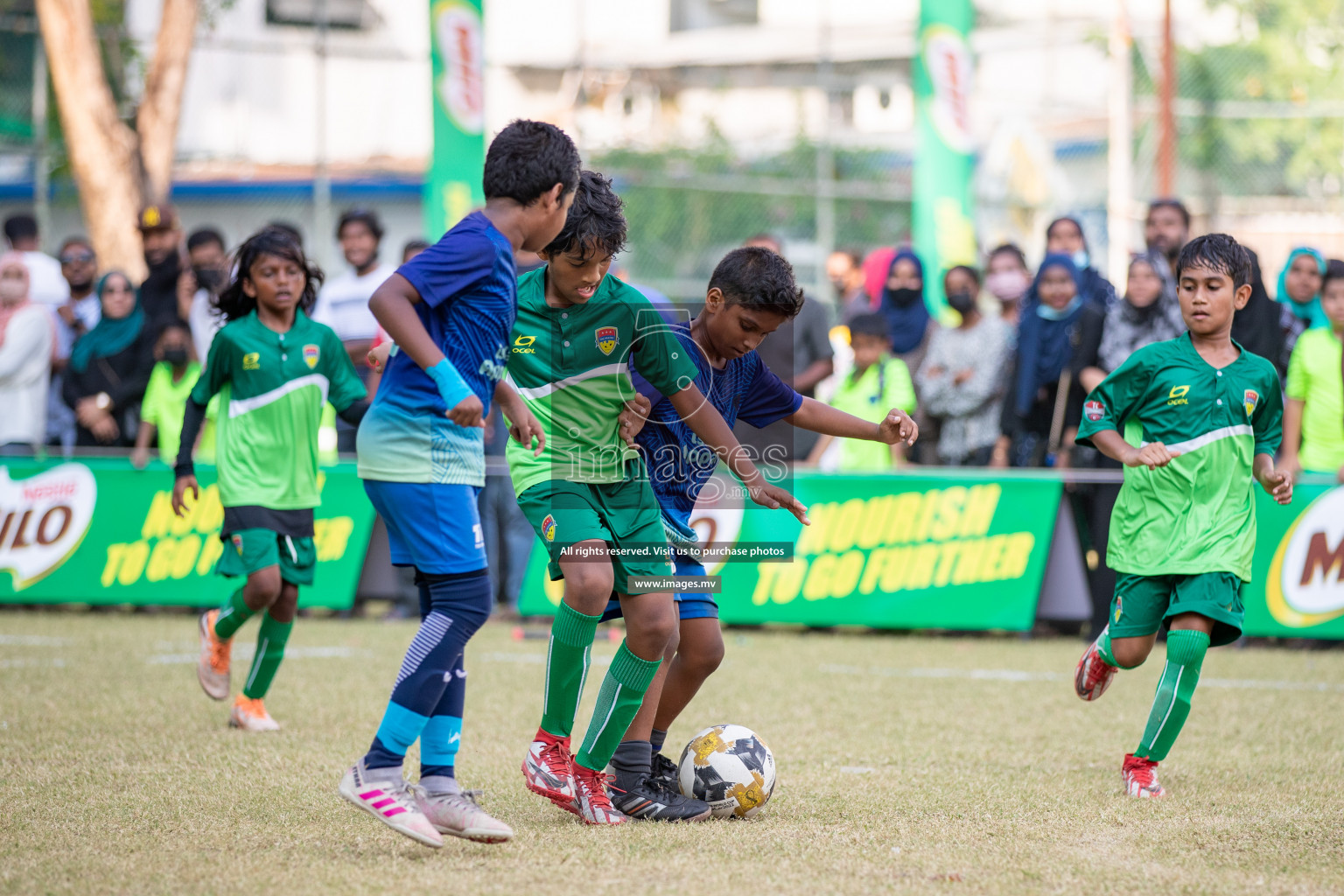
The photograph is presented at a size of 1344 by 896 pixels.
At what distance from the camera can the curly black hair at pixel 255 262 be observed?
634 centimetres

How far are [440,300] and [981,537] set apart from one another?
6328mm

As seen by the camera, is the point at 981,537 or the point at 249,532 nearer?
the point at 249,532

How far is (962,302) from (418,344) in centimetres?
735

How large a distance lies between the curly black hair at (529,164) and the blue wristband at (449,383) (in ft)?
1.96

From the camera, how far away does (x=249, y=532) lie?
6.26 metres

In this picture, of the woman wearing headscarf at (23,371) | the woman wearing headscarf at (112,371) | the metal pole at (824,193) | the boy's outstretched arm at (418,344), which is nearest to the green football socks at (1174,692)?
the boy's outstretched arm at (418,344)

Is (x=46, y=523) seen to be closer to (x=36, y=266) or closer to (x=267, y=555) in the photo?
(x=36, y=266)

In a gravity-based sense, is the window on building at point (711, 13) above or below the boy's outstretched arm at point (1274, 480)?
above

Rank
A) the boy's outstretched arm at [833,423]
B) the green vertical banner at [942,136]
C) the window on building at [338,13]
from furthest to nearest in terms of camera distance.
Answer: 1. the window on building at [338,13]
2. the green vertical banner at [942,136]
3. the boy's outstretched arm at [833,423]

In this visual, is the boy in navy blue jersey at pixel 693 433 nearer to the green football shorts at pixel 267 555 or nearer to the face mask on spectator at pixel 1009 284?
the green football shorts at pixel 267 555

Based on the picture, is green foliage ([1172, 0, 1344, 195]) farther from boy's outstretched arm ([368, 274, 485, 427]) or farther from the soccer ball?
boy's outstretched arm ([368, 274, 485, 427])

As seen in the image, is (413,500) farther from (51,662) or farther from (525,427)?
(51,662)

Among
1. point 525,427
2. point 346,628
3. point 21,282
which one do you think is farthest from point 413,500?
point 21,282

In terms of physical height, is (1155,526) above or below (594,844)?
above
